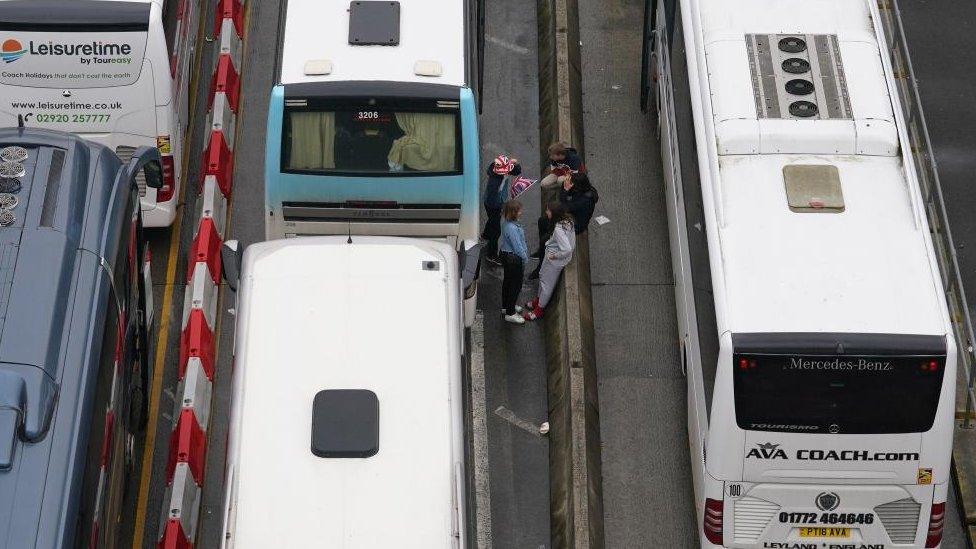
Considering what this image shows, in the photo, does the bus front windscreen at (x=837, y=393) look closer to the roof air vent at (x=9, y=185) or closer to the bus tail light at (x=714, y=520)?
the bus tail light at (x=714, y=520)

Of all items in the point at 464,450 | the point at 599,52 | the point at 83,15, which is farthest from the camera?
the point at 599,52

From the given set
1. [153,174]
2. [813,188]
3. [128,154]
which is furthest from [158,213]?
[813,188]

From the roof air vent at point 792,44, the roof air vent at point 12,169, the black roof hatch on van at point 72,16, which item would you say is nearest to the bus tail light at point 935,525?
the roof air vent at point 792,44

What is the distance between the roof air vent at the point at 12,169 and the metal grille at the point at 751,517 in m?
6.39

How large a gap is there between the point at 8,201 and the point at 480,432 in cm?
492

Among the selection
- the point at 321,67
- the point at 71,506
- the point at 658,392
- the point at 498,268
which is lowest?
the point at 71,506

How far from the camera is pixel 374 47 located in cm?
1524

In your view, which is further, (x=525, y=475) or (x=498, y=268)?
(x=498, y=268)

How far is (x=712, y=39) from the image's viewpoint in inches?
590

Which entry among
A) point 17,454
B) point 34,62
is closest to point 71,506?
point 17,454

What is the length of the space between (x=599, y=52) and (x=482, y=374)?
571 centimetres

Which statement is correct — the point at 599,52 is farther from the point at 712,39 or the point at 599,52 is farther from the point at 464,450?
the point at 464,450

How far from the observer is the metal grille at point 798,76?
14.0 metres

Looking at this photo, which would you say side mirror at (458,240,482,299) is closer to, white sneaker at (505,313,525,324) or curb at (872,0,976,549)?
white sneaker at (505,313,525,324)
